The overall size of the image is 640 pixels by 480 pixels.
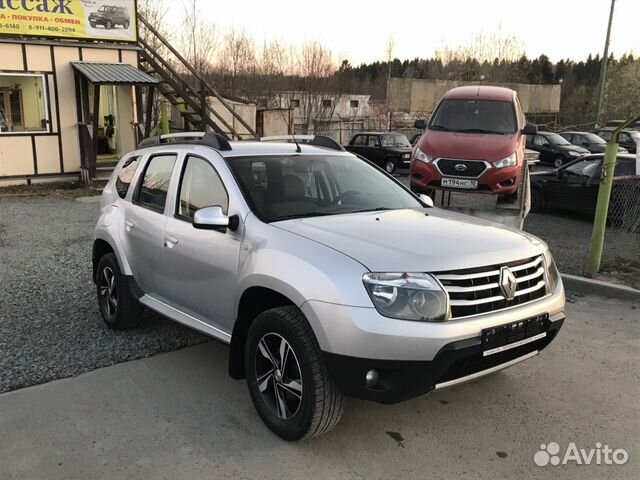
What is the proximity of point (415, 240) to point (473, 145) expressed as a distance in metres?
6.32

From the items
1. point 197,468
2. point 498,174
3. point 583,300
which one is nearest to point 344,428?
point 197,468

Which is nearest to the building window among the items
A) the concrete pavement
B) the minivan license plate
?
the minivan license plate

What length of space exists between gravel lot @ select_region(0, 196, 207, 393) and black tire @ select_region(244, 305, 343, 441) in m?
1.60

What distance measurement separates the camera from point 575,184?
440 inches

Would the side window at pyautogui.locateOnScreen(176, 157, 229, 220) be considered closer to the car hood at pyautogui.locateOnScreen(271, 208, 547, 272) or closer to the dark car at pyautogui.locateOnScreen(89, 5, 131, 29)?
the car hood at pyautogui.locateOnScreen(271, 208, 547, 272)

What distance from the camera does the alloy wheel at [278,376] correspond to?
3215 millimetres

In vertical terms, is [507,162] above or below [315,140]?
below

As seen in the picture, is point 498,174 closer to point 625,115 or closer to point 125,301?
point 125,301

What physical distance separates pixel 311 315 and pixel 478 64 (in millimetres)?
49370

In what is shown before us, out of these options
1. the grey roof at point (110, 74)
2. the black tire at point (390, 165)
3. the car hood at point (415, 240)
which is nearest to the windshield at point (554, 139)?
the black tire at point (390, 165)

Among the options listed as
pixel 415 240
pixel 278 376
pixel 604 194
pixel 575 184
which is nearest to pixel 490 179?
pixel 604 194

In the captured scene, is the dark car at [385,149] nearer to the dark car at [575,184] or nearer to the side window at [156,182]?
the dark car at [575,184]

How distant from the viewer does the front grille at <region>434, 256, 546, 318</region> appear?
292cm

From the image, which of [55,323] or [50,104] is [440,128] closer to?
[55,323]
